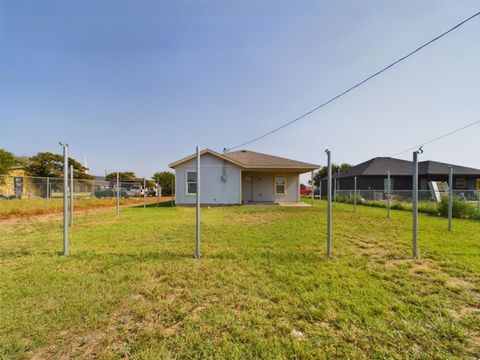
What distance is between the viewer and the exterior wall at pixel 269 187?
15.1 m

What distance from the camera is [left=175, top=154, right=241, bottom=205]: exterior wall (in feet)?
42.9

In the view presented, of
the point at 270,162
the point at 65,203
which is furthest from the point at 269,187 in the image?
the point at 65,203

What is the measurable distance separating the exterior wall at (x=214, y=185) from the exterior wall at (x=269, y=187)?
2.15 metres

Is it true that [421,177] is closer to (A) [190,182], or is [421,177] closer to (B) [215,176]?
(B) [215,176]

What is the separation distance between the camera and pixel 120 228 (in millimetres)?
6633

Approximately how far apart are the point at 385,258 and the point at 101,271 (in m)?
5.04

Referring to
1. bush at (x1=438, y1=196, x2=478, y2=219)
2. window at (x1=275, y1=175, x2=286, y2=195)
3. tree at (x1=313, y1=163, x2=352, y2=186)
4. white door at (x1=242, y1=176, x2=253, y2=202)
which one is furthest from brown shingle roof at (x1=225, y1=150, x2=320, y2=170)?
tree at (x1=313, y1=163, x2=352, y2=186)

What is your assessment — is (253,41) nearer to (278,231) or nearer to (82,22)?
(82,22)

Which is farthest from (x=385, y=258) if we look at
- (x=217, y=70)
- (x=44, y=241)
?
(x=217, y=70)

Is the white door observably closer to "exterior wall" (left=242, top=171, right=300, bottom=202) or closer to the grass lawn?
"exterior wall" (left=242, top=171, right=300, bottom=202)

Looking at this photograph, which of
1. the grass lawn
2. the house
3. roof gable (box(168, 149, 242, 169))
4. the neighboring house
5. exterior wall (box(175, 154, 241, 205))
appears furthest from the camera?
the neighboring house

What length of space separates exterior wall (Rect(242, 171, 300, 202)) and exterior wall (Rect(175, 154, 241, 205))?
84.7 inches

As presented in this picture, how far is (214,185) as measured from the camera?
1316 cm

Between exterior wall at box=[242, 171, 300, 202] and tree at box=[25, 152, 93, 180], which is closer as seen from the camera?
exterior wall at box=[242, 171, 300, 202]
